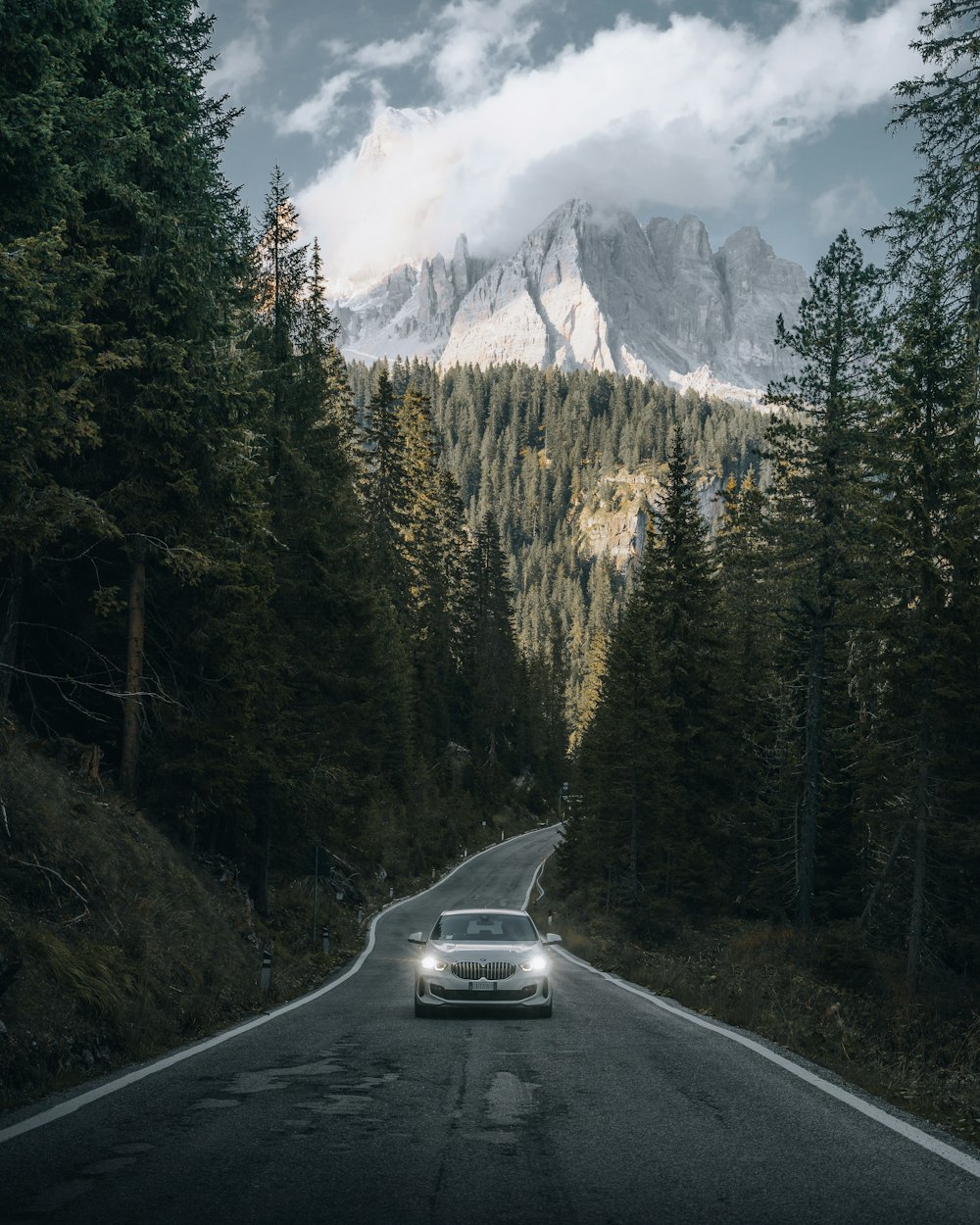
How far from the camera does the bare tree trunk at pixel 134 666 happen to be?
666 inches

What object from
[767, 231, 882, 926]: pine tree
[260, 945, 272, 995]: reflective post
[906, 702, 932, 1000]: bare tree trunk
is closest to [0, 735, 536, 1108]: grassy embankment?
[260, 945, 272, 995]: reflective post

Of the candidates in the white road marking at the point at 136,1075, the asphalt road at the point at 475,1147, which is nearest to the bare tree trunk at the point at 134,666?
the white road marking at the point at 136,1075

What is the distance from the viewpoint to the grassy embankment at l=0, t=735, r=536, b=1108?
8.27 metres

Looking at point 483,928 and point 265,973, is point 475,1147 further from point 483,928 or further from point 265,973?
point 265,973

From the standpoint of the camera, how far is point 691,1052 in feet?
31.2

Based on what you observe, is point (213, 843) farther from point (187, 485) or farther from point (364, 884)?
point (364, 884)

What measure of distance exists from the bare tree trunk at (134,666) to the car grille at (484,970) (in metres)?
7.60

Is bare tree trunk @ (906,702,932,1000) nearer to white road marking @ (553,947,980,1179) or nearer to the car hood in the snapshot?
white road marking @ (553,947,980,1179)

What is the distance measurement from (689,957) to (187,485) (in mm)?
20151

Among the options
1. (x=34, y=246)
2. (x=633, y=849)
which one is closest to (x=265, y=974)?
(x=34, y=246)

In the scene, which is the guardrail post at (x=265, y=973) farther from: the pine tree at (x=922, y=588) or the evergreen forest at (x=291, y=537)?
the pine tree at (x=922, y=588)

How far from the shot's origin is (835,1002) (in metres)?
17.7

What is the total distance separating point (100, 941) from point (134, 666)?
658cm

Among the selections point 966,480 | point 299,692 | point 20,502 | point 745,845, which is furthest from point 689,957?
point 20,502
